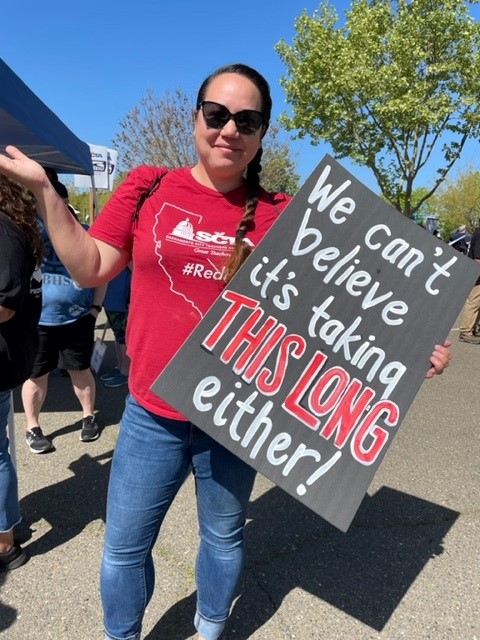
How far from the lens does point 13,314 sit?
1881mm

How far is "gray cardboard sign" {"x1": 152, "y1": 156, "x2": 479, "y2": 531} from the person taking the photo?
1344 millimetres

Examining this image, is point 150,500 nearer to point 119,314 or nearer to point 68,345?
point 68,345

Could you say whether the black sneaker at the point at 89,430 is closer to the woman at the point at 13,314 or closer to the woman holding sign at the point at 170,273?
the woman at the point at 13,314

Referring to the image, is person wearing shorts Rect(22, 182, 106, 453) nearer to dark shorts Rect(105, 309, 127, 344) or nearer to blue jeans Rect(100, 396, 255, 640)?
dark shorts Rect(105, 309, 127, 344)

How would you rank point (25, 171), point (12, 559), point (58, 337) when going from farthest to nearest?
point (58, 337) → point (12, 559) → point (25, 171)

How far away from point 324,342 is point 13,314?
1206mm

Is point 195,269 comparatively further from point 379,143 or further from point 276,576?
point 379,143

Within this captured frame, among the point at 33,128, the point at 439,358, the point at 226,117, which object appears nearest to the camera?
the point at 226,117

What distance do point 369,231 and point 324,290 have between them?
23 centimetres

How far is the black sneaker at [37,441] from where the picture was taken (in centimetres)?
324

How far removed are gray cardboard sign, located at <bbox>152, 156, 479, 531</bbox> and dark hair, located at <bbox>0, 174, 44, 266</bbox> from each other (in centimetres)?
102

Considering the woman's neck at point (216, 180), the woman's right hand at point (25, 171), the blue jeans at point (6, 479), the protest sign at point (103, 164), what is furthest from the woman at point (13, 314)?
the protest sign at point (103, 164)

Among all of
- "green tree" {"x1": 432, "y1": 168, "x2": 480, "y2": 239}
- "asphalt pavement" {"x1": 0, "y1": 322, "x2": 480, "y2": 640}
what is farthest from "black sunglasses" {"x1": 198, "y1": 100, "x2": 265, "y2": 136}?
"green tree" {"x1": 432, "y1": 168, "x2": 480, "y2": 239}

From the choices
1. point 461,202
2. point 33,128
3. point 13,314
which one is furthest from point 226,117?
point 461,202
